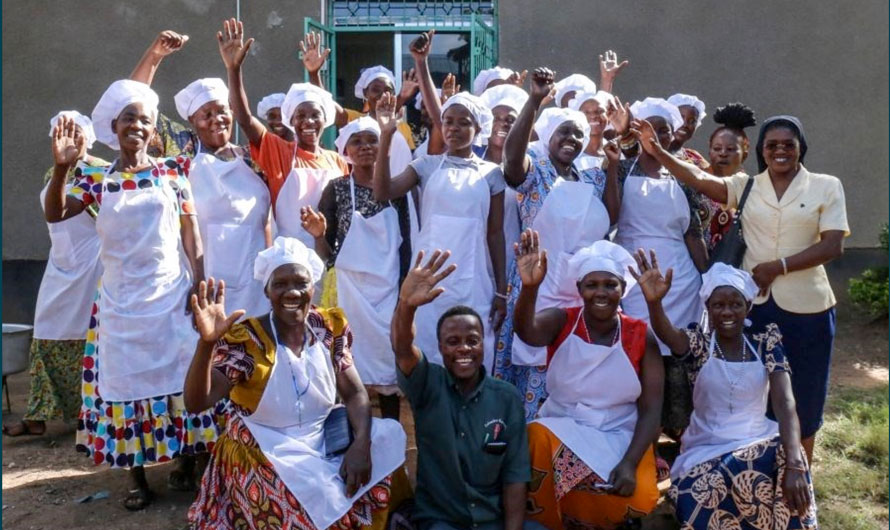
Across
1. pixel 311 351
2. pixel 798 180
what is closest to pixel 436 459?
pixel 311 351

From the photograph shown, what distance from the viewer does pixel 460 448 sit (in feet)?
12.7

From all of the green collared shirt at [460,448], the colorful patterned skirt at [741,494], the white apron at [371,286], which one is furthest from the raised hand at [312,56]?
A: the colorful patterned skirt at [741,494]

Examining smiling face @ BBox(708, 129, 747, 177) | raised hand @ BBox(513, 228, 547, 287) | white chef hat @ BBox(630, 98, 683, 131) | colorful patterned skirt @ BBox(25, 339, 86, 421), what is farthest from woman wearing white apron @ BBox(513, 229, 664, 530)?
colorful patterned skirt @ BBox(25, 339, 86, 421)

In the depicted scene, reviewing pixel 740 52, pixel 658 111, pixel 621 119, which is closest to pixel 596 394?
pixel 621 119

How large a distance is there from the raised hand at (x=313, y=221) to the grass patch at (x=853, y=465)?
2.76 m

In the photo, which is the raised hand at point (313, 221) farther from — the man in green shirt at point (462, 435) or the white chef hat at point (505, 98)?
the white chef hat at point (505, 98)

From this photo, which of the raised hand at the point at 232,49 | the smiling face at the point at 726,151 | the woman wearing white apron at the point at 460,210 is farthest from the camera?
the smiling face at the point at 726,151

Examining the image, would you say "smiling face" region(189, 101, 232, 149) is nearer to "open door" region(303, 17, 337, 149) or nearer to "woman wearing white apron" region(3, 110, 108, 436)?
"woman wearing white apron" region(3, 110, 108, 436)

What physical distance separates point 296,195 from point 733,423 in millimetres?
2551

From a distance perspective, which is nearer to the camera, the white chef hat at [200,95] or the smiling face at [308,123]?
the white chef hat at [200,95]

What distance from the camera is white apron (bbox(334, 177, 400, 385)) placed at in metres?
4.89

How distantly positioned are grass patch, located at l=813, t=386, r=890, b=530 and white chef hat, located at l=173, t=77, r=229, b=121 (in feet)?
11.9

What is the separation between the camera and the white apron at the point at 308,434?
369cm

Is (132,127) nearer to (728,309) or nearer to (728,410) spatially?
(728,309)
